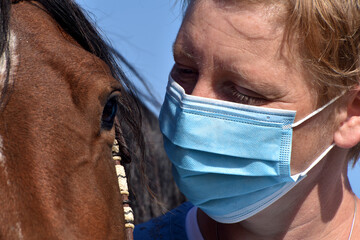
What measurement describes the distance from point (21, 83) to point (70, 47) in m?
0.28

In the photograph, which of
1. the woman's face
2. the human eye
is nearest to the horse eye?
the woman's face

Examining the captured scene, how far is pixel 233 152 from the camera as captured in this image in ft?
5.89

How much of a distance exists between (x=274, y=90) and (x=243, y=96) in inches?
4.5

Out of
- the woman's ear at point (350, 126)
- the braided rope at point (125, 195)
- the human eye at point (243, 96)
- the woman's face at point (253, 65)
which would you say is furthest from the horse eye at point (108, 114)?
the woman's ear at point (350, 126)

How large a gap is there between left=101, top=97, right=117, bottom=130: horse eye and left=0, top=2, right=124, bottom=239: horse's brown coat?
3 cm

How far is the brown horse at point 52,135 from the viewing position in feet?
4.54

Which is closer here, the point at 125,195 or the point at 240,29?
the point at 240,29

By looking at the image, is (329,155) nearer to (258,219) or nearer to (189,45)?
(258,219)

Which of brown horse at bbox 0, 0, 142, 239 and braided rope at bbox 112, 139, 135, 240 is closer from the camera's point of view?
brown horse at bbox 0, 0, 142, 239

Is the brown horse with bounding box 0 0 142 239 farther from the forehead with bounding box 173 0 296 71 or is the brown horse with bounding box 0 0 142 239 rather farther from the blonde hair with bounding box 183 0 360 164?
the blonde hair with bounding box 183 0 360 164

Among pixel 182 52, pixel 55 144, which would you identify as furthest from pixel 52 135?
pixel 182 52

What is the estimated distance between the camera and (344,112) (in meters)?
1.82

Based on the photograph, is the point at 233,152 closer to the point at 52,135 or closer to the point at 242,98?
A: the point at 242,98

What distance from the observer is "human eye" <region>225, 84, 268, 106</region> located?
1.77 metres
